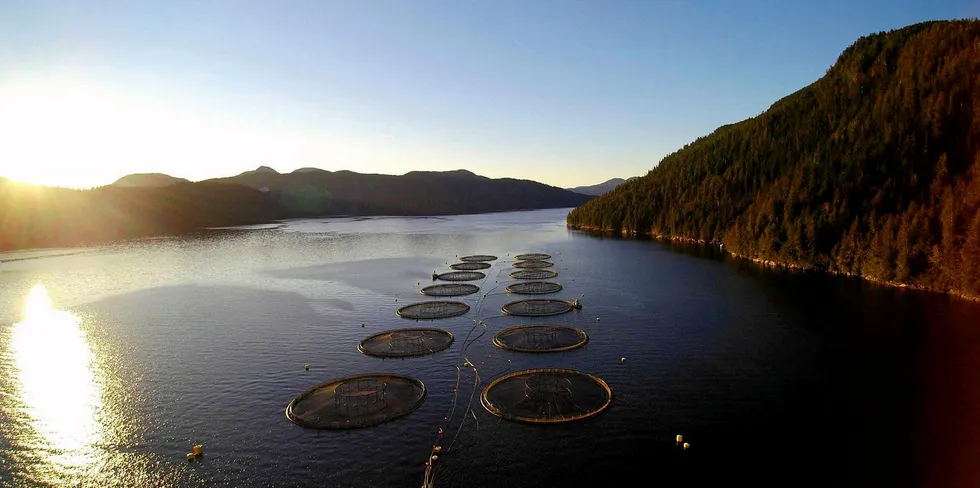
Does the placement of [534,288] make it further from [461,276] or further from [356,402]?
[356,402]

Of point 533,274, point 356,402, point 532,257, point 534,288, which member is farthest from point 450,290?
point 356,402

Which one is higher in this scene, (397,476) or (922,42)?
(922,42)

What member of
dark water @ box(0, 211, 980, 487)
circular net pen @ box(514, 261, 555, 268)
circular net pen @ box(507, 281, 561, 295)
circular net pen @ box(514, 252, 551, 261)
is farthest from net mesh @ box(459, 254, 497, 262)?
Answer: dark water @ box(0, 211, 980, 487)

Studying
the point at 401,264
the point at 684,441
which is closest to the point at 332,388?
the point at 684,441

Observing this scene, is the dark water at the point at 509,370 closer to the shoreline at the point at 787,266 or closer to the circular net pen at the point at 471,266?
the shoreline at the point at 787,266

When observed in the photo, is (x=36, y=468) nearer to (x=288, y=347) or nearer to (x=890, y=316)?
(x=288, y=347)
